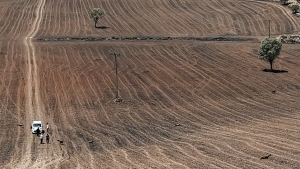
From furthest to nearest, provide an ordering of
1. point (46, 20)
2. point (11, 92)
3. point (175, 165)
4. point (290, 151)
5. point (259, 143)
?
point (46, 20) < point (11, 92) < point (259, 143) < point (290, 151) < point (175, 165)

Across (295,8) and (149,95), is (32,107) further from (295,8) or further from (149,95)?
(295,8)

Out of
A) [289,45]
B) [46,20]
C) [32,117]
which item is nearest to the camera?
[32,117]

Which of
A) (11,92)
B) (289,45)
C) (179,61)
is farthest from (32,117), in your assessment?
(289,45)

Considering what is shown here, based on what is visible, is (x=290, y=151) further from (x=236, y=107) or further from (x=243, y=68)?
(x=243, y=68)

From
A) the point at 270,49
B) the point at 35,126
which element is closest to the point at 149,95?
the point at 35,126

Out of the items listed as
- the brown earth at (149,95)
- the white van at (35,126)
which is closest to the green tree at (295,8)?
the brown earth at (149,95)

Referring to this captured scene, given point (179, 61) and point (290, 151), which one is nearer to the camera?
point (290, 151)

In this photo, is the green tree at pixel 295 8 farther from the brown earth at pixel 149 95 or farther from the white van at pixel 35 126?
the white van at pixel 35 126

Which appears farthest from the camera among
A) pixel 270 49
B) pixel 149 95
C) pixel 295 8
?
pixel 295 8
